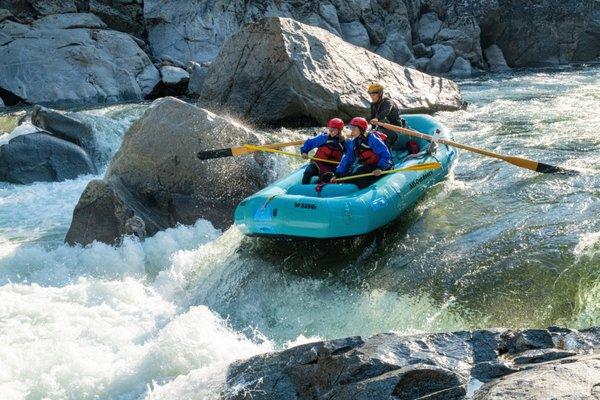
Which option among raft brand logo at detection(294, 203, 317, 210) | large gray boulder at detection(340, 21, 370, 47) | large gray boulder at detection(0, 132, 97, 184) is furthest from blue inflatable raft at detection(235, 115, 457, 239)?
large gray boulder at detection(340, 21, 370, 47)

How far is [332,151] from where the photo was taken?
7.55m

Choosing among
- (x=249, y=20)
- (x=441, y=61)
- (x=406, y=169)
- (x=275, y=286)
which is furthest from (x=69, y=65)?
(x=275, y=286)

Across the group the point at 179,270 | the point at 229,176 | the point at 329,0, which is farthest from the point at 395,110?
the point at 329,0

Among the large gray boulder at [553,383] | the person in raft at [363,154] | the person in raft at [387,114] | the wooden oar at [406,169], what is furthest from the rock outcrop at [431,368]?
the person in raft at [387,114]

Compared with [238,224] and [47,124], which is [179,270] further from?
[47,124]

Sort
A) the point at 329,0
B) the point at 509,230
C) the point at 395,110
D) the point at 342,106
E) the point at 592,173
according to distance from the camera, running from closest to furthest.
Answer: the point at 509,230 < the point at 592,173 < the point at 395,110 < the point at 342,106 < the point at 329,0

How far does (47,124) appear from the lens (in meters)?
10.7

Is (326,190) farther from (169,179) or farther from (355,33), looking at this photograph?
(355,33)

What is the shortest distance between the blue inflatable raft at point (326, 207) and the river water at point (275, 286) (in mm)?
303

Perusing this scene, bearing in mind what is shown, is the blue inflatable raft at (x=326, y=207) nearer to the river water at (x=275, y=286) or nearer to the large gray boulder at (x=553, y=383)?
the river water at (x=275, y=286)

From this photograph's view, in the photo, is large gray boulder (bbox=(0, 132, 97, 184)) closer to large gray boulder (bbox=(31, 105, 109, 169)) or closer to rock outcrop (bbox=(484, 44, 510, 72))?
large gray boulder (bbox=(31, 105, 109, 169))

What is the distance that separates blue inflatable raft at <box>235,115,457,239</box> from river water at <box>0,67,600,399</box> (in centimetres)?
30

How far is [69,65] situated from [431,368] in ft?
54.3

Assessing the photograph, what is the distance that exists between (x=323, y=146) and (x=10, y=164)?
18.3 ft
